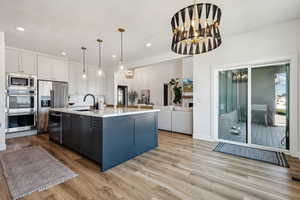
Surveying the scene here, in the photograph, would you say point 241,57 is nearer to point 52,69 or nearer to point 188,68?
point 188,68

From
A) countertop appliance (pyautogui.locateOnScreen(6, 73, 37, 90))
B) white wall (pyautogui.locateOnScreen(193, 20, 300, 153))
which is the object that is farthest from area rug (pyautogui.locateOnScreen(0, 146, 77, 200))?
white wall (pyautogui.locateOnScreen(193, 20, 300, 153))

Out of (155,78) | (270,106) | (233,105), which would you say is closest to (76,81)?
(155,78)

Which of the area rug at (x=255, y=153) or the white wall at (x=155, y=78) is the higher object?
the white wall at (x=155, y=78)

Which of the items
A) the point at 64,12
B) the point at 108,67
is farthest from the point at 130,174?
the point at 108,67

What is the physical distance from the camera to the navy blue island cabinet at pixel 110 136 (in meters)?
2.21

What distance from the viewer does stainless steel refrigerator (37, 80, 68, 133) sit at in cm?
445

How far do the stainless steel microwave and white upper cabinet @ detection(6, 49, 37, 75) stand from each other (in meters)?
0.23

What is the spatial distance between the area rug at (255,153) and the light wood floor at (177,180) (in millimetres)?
158

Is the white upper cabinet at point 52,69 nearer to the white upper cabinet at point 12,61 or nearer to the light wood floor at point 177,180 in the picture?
the white upper cabinet at point 12,61

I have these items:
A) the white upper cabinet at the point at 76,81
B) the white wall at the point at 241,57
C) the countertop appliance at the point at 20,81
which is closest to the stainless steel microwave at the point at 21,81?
the countertop appliance at the point at 20,81

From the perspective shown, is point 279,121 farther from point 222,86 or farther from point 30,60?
point 30,60

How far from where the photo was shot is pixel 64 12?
2.46 metres

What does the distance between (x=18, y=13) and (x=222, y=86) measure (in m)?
4.76

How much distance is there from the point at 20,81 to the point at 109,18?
3.57 meters
